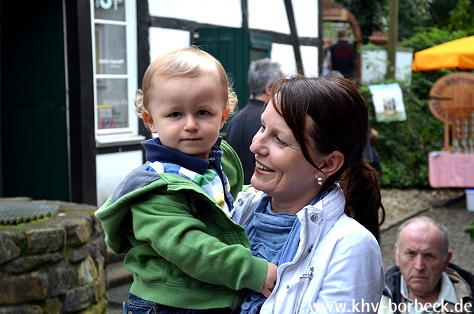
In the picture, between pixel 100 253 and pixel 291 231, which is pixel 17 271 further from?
pixel 291 231

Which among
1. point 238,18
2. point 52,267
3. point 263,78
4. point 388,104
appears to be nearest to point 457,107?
point 388,104

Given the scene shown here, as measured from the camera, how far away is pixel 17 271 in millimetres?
4277

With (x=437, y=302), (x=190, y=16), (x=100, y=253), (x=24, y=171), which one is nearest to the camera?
(x=437, y=302)

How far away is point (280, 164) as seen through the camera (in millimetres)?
1872

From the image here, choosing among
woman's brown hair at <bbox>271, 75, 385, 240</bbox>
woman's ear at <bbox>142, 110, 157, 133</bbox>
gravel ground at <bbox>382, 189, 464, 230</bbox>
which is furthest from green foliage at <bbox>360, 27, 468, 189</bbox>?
woman's brown hair at <bbox>271, 75, 385, 240</bbox>

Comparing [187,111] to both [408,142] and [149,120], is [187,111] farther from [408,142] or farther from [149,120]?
[408,142]

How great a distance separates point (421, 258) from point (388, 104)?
35.7ft

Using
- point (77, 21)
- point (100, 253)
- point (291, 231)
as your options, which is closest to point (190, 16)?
point (77, 21)

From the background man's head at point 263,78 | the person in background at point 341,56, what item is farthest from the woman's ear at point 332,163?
the person in background at point 341,56

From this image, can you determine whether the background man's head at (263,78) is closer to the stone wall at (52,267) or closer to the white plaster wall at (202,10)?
the stone wall at (52,267)

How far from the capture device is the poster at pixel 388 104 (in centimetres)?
1427

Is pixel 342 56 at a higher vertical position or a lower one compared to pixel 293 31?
lower

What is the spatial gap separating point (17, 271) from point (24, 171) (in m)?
3.11

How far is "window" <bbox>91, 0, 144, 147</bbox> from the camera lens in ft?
23.5
